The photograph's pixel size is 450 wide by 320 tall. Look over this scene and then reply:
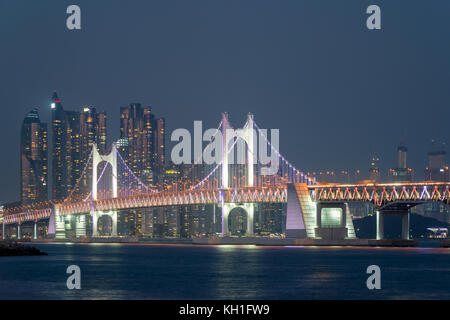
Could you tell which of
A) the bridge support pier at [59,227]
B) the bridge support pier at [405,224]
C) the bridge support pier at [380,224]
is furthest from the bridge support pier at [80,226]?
the bridge support pier at [405,224]

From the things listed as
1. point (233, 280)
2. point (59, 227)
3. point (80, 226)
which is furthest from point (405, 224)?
point (80, 226)

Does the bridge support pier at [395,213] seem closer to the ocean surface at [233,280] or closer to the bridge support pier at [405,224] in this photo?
the bridge support pier at [405,224]

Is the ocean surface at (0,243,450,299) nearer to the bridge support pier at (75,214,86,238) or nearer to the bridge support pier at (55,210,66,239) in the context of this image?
the bridge support pier at (55,210,66,239)

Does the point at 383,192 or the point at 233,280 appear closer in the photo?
the point at 233,280

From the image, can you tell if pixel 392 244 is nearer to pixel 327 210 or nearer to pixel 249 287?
pixel 327 210

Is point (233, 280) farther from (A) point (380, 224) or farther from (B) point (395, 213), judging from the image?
(A) point (380, 224)

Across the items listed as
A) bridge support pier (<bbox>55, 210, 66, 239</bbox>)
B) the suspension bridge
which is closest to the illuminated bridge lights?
the suspension bridge

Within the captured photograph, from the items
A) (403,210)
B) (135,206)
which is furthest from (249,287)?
(135,206)

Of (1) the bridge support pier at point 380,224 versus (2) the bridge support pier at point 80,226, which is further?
(2) the bridge support pier at point 80,226

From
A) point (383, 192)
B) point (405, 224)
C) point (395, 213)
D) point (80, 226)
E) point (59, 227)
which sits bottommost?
point (80, 226)

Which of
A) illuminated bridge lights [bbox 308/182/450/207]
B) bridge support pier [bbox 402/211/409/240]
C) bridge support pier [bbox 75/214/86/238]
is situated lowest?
bridge support pier [bbox 75/214/86/238]

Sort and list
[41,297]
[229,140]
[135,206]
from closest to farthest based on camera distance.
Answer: [41,297]
[229,140]
[135,206]
